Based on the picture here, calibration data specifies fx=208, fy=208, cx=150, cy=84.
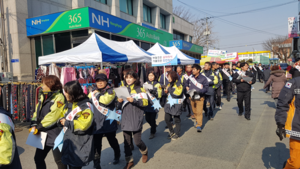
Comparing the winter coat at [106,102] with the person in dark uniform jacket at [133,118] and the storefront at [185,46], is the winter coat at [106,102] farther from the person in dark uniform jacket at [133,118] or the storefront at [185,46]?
the storefront at [185,46]

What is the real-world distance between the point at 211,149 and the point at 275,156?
1209 mm

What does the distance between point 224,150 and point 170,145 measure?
120cm

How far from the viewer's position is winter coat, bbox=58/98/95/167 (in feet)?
8.29

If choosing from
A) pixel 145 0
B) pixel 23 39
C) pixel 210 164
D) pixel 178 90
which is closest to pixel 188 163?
pixel 210 164

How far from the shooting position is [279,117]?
280 centimetres

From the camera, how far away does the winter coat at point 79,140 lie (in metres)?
2.53

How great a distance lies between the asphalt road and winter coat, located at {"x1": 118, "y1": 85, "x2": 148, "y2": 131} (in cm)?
82

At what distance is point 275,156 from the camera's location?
4.08 meters

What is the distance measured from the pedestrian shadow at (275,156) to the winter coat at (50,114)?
11.7 feet

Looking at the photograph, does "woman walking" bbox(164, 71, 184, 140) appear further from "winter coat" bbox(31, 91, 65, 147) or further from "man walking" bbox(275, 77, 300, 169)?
"winter coat" bbox(31, 91, 65, 147)

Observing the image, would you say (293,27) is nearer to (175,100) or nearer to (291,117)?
(175,100)

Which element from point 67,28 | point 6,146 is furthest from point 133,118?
point 67,28

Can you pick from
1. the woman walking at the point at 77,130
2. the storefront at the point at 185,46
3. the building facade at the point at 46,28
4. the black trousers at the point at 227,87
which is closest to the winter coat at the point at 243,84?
→ the black trousers at the point at 227,87

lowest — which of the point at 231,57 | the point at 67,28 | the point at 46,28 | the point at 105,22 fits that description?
the point at 231,57
